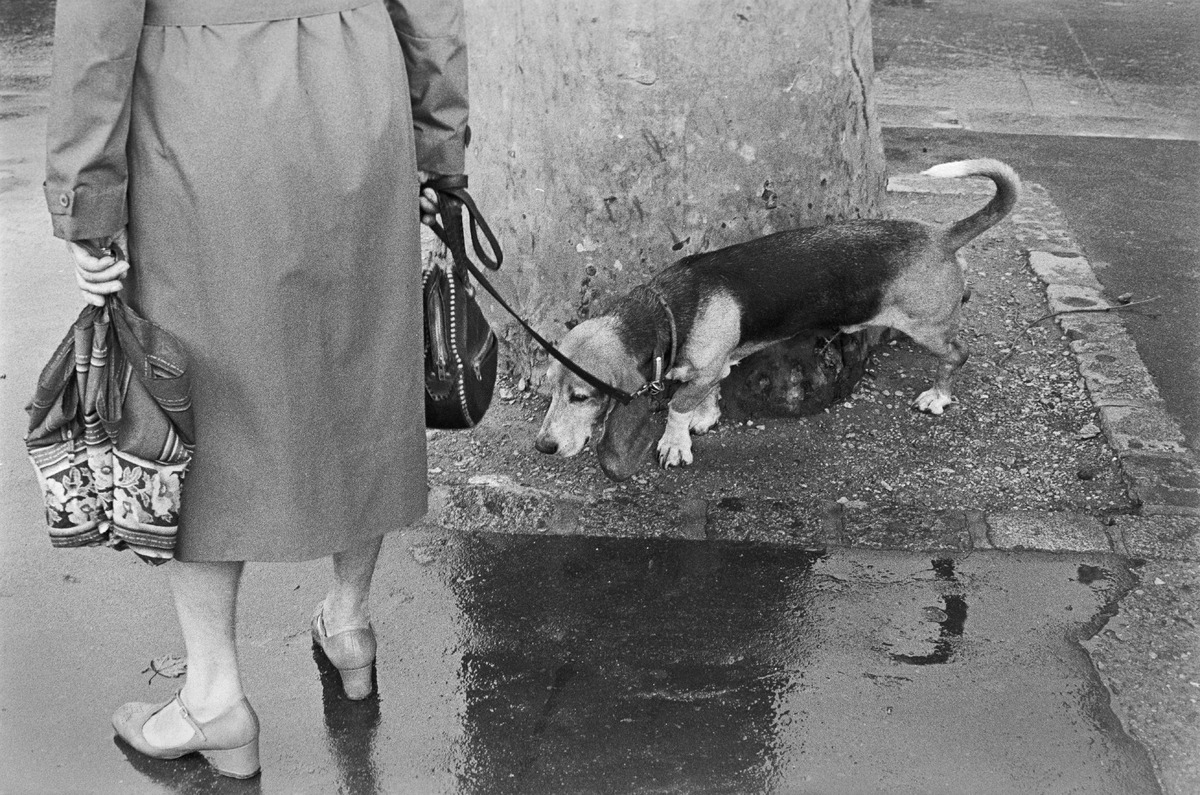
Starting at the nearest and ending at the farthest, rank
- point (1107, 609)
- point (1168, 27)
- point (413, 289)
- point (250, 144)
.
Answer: point (250, 144)
point (413, 289)
point (1107, 609)
point (1168, 27)

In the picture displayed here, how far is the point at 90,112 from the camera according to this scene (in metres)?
2.27

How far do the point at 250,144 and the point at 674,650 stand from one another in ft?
5.98

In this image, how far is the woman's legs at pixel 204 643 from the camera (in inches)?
112

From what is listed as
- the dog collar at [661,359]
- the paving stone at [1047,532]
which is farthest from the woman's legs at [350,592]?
the paving stone at [1047,532]

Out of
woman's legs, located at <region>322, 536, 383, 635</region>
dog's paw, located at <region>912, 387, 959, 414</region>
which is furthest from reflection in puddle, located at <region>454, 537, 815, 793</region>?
dog's paw, located at <region>912, 387, 959, 414</region>

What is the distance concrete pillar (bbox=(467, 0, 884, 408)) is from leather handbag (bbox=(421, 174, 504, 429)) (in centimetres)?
141

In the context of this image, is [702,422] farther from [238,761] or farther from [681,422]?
[238,761]

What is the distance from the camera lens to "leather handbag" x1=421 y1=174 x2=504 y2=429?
2967 millimetres

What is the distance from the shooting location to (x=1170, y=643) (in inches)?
133

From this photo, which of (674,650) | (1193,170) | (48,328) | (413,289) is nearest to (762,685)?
(674,650)

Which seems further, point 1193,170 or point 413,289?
point 1193,170

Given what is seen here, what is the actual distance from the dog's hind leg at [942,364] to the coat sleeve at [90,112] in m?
3.14

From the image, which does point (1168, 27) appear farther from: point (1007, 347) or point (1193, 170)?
point (1007, 347)

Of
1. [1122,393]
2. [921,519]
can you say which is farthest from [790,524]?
[1122,393]
